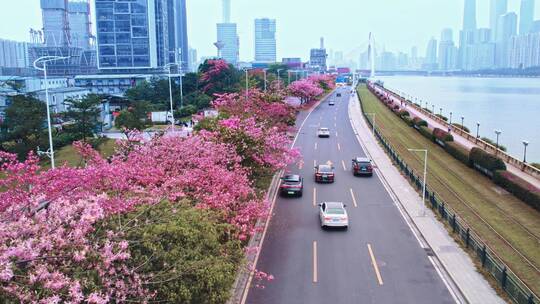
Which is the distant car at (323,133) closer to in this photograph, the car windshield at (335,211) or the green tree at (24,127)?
the green tree at (24,127)

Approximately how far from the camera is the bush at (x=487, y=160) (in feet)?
122

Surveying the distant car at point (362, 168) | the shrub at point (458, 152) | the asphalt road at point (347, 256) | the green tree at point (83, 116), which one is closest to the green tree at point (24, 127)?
the green tree at point (83, 116)

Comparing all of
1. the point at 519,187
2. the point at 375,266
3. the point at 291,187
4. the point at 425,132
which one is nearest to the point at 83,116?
the point at 291,187

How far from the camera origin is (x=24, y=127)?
143 feet

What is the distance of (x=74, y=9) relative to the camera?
199 meters

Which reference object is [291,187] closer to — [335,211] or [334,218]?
[335,211]

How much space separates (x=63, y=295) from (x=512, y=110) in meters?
122

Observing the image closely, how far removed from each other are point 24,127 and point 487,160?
130ft

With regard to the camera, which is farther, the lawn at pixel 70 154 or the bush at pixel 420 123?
the bush at pixel 420 123

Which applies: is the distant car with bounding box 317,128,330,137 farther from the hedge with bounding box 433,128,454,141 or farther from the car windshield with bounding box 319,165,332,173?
the car windshield with bounding box 319,165,332,173

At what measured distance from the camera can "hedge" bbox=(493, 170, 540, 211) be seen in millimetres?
30125

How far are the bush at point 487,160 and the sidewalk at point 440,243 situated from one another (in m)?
6.82

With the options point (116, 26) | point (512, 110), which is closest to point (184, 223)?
point (512, 110)

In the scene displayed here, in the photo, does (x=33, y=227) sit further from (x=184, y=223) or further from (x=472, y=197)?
(x=472, y=197)
